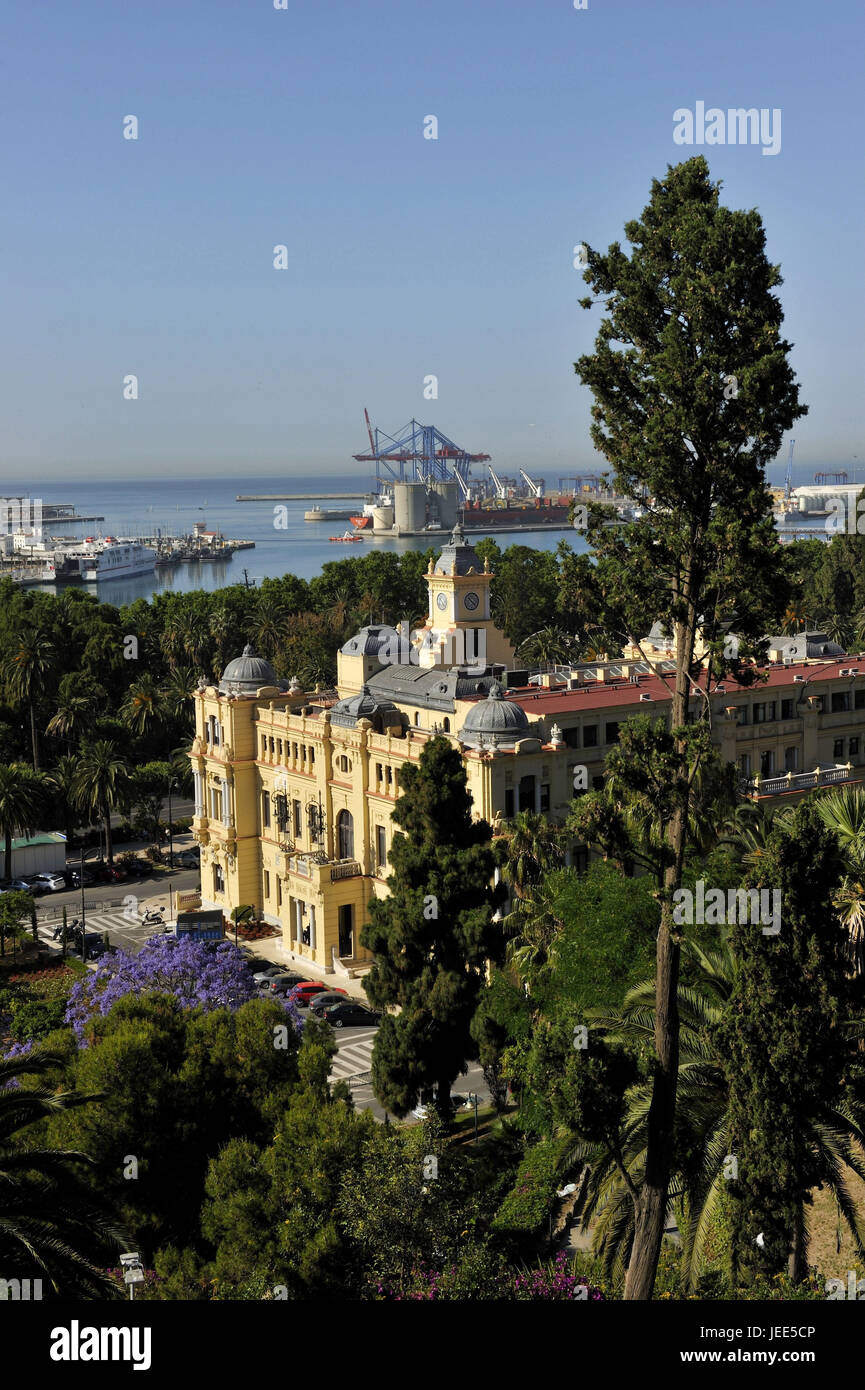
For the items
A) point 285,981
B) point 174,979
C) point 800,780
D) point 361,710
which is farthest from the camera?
point 361,710

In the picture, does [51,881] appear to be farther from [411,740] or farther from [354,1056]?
[354,1056]

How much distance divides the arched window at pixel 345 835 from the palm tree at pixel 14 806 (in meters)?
17.5

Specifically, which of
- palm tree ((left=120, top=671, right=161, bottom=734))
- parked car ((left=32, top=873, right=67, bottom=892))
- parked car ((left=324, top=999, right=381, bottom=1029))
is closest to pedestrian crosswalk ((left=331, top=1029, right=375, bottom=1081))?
parked car ((left=324, top=999, right=381, bottom=1029))

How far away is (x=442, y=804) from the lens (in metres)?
39.5

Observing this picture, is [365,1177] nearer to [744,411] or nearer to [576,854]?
[744,411]

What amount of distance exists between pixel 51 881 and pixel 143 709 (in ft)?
58.2

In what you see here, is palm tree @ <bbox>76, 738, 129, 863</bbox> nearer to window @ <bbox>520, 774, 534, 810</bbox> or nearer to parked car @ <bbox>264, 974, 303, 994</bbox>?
parked car @ <bbox>264, 974, 303, 994</bbox>

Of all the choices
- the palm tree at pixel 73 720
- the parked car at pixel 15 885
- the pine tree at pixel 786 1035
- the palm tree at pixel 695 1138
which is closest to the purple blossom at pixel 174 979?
the palm tree at pixel 695 1138

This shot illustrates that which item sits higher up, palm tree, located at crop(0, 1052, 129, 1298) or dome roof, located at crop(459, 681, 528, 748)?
dome roof, located at crop(459, 681, 528, 748)

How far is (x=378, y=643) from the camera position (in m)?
61.2

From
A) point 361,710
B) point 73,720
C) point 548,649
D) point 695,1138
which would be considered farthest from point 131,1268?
point 548,649

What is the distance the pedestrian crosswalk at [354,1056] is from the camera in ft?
147

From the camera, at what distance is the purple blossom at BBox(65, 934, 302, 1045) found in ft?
122

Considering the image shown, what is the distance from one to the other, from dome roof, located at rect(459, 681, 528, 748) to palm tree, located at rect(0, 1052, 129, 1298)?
26.8 meters
